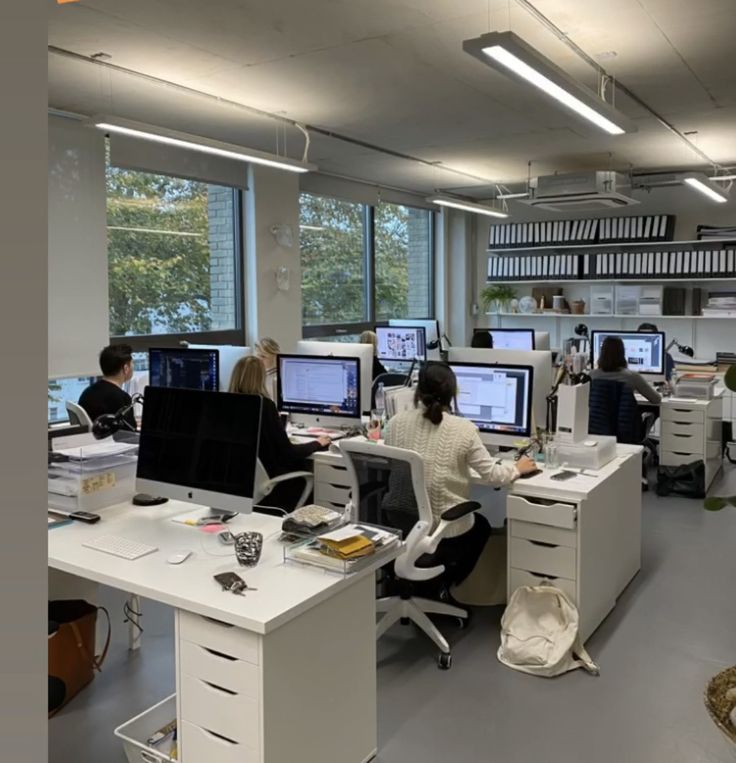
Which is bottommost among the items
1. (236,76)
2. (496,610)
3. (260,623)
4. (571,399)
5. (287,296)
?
(496,610)

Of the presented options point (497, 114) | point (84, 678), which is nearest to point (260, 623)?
point (84, 678)

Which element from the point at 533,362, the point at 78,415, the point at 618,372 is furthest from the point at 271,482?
the point at 618,372

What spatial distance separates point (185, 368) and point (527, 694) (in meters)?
3.06

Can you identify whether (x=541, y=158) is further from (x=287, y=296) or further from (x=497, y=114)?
(x=287, y=296)

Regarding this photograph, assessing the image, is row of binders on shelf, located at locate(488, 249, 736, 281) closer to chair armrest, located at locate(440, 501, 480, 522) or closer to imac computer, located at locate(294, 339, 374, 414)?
imac computer, located at locate(294, 339, 374, 414)

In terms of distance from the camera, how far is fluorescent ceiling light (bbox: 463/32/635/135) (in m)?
→ 2.82

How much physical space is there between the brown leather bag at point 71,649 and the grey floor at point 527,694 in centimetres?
5

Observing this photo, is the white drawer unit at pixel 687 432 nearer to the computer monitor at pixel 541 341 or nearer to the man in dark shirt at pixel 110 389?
the computer monitor at pixel 541 341

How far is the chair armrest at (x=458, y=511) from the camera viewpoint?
2.95m

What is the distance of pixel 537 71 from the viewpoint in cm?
311

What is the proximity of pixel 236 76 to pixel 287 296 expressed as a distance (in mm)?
2818

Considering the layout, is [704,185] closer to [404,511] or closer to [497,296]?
[497,296]

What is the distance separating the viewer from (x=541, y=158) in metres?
6.66

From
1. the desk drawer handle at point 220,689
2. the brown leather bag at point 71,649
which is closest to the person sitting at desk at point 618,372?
the brown leather bag at point 71,649
